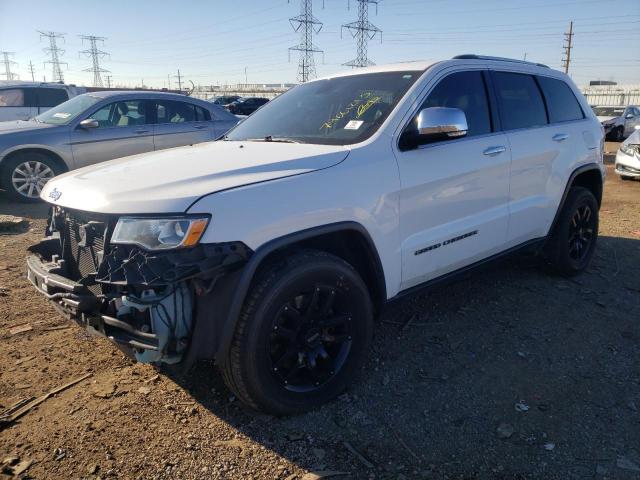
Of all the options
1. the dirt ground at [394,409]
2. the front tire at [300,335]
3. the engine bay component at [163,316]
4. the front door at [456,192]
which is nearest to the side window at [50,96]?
the dirt ground at [394,409]

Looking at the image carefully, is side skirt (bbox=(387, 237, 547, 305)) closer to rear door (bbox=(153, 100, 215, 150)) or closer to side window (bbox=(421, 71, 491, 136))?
side window (bbox=(421, 71, 491, 136))

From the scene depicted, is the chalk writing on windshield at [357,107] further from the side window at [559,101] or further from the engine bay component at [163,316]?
the side window at [559,101]

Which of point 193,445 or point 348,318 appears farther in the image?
point 348,318

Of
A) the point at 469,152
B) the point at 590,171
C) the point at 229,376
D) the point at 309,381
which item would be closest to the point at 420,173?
the point at 469,152

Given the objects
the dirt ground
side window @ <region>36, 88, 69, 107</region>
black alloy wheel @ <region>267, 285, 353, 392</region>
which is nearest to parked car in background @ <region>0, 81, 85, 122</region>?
side window @ <region>36, 88, 69, 107</region>

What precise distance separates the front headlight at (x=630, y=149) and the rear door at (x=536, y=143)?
21.9ft

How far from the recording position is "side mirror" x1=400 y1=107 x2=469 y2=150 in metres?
2.94

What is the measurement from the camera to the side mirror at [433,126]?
2942mm

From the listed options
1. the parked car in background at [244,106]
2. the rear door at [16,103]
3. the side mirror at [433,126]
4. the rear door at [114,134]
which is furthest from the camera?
the parked car in background at [244,106]

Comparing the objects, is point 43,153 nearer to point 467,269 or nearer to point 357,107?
point 357,107

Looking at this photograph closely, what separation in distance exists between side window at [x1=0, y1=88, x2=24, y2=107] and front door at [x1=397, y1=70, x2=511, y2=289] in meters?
11.1

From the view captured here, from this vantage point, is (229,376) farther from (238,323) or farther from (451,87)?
(451,87)

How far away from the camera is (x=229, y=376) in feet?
8.20

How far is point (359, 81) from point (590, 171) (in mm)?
2627
